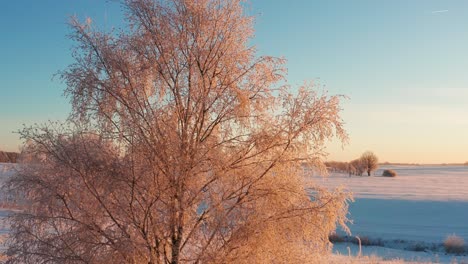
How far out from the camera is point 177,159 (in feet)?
21.9

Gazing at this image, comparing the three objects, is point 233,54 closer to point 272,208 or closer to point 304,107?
point 304,107

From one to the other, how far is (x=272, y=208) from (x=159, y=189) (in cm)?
169

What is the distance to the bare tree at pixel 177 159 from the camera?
670cm

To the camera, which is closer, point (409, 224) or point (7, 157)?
point (7, 157)

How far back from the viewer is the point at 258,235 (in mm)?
6906

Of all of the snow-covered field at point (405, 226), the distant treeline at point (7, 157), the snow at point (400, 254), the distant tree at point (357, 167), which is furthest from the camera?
the distant tree at point (357, 167)

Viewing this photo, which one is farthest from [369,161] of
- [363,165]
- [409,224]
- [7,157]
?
[7,157]

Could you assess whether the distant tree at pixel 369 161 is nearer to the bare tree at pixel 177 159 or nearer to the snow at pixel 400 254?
the snow at pixel 400 254

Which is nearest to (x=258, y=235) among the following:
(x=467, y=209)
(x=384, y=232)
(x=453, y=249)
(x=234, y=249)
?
(x=234, y=249)

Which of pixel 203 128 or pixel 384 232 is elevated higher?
pixel 203 128

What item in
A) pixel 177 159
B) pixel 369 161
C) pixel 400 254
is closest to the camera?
pixel 177 159

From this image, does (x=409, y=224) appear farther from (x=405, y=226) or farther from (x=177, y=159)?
(x=177, y=159)

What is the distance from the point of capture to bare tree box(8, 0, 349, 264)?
6.70 m

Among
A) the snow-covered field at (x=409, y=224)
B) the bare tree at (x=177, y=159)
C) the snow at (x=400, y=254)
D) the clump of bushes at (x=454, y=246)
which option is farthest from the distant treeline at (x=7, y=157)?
the clump of bushes at (x=454, y=246)
